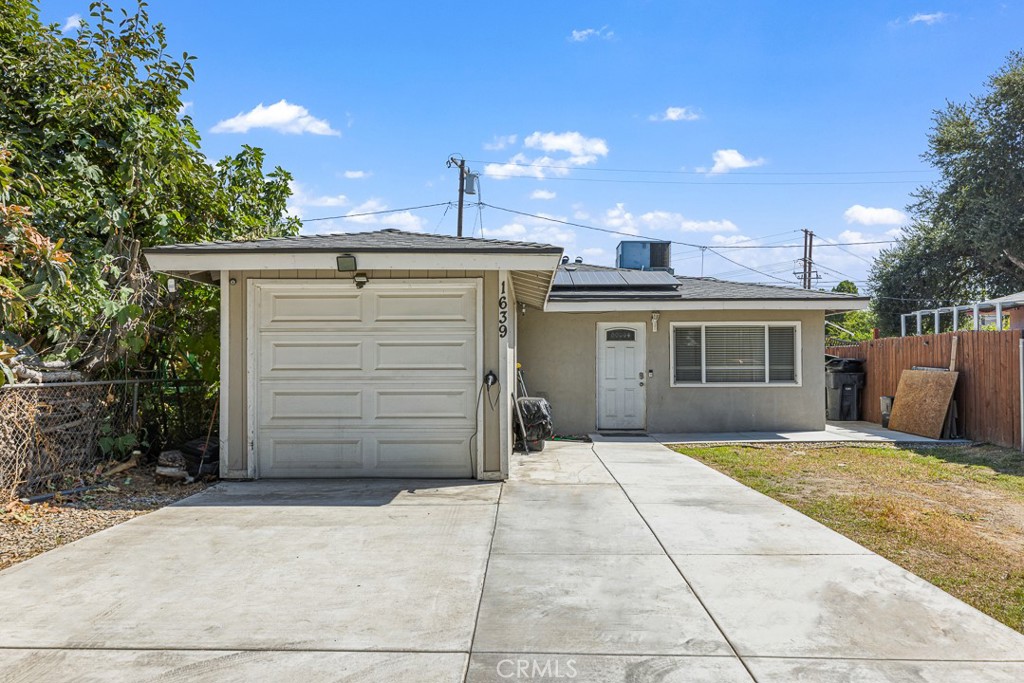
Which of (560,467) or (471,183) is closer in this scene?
(560,467)

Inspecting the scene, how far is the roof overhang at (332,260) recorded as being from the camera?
7.10 m

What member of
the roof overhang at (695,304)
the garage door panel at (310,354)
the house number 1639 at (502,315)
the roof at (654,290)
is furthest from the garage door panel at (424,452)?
the roof at (654,290)

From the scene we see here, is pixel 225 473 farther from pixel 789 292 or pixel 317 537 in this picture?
pixel 789 292

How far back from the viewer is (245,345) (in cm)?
761

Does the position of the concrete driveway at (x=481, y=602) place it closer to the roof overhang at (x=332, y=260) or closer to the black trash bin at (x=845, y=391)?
the roof overhang at (x=332, y=260)

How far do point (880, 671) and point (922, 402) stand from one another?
36.8 feet

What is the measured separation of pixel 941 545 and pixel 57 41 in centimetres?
1067

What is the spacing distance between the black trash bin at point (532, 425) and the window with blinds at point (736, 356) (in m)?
3.37

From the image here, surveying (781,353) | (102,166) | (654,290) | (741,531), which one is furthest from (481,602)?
(781,353)

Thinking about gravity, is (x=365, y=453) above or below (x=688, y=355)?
below

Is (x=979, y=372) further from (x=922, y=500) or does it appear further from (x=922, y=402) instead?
(x=922, y=500)

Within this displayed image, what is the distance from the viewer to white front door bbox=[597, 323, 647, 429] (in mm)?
12453

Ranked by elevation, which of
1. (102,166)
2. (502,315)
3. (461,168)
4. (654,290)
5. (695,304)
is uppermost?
(461,168)

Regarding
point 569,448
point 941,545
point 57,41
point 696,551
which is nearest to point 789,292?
point 569,448
